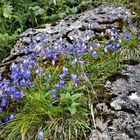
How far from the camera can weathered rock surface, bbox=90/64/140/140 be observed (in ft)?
9.89

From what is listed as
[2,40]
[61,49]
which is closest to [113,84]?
[61,49]

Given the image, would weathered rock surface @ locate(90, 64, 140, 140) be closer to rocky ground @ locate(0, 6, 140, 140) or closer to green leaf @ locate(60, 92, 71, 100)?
rocky ground @ locate(0, 6, 140, 140)

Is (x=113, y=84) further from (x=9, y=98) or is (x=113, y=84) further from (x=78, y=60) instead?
(x=9, y=98)

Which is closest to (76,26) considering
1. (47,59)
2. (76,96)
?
(47,59)

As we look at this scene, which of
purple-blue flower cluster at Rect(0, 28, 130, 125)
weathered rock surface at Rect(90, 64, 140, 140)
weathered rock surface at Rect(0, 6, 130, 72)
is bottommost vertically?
weathered rock surface at Rect(90, 64, 140, 140)

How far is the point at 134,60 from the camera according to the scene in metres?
3.81

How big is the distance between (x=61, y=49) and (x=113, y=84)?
28.4 inches

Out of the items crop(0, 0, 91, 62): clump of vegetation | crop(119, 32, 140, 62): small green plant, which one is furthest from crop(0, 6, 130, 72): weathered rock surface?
crop(119, 32, 140, 62): small green plant

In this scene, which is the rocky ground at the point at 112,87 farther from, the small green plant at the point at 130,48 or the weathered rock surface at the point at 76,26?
the small green plant at the point at 130,48

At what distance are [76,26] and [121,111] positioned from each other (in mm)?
1831

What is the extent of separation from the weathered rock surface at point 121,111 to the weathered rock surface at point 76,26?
1.12 m

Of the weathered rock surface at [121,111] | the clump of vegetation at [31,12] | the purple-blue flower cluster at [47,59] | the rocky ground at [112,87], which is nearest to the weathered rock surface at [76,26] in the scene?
the rocky ground at [112,87]

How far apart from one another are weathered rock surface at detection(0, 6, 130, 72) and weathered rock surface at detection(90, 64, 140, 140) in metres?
1.12

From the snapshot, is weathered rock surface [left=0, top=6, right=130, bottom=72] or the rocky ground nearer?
the rocky ground
